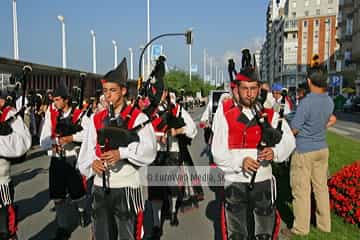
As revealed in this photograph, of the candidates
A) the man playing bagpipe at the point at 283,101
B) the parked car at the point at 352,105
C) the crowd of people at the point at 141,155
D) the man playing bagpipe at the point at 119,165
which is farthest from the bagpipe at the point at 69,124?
the parked car at the point at 352,105

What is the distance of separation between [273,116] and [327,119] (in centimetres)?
147

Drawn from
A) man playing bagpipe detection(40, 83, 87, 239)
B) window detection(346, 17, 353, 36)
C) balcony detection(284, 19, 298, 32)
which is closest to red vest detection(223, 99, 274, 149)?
man playing bagpipe detection(40, 83, 87, 239)

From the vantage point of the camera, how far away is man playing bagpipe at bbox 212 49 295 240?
3035 millimetres

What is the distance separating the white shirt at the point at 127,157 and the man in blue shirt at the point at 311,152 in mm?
2110

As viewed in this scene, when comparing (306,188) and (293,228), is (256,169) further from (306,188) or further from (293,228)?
(293,228)

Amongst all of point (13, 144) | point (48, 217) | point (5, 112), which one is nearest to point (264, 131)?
point (13, 144)

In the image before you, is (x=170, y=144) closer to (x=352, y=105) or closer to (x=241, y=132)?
(x=241, y=132)

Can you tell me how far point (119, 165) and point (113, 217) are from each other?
1.48 feet

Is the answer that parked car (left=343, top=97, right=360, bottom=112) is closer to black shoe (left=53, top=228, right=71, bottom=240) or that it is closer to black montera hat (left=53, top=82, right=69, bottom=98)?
black montera hat (left=53, top=82, right=69, bottom=98)

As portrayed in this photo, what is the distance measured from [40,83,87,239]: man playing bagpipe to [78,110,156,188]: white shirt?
154 cm

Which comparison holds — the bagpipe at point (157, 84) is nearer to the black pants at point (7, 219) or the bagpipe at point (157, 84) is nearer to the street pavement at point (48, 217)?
the street pavement at point (48, 217)

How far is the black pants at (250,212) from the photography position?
10.2 feet

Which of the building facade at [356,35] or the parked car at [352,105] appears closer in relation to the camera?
the parked car at [352,105]

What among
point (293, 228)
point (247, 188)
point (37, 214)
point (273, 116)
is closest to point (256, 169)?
point (247, 188)
